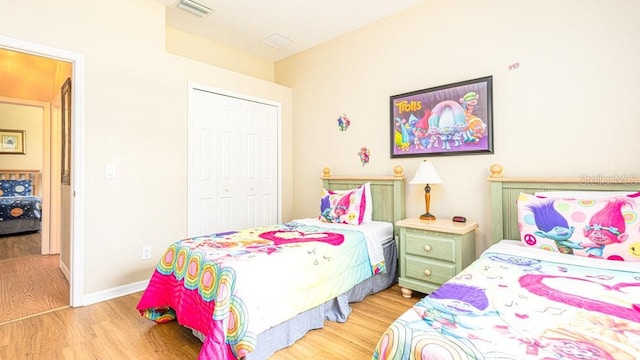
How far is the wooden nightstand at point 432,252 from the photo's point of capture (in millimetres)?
2381

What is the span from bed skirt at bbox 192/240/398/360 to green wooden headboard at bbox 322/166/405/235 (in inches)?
11.7

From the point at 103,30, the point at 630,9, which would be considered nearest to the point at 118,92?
the point at 103,30

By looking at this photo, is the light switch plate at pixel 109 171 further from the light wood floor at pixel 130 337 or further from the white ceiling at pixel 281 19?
A: the white ceiling at pixel 281 19

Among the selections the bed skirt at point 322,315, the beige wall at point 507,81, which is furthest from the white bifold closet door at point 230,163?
the bed skirt at point 322,315

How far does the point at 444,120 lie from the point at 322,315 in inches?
77.2

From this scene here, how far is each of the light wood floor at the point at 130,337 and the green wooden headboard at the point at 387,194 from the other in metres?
0.92

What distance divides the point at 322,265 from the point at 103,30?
107 inches

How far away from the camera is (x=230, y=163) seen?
3617mm

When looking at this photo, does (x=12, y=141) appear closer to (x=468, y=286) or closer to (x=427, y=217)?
(x=427, y=217)

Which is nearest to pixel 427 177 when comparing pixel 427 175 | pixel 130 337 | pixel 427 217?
pixel 427 175

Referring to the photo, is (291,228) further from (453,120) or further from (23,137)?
(23,137)

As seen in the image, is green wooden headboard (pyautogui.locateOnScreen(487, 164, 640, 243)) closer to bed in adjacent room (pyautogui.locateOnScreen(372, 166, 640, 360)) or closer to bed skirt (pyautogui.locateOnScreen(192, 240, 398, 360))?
bed in adjacent room (pyautogui.locateOnScreen(372, 166, 640, 360))

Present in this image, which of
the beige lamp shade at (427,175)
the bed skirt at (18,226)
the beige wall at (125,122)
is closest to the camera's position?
the beige wall at (125,122)

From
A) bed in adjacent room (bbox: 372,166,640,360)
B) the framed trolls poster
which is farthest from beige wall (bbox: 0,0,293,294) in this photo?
bed in adjacent room (bbox: 372,166,640,360)
